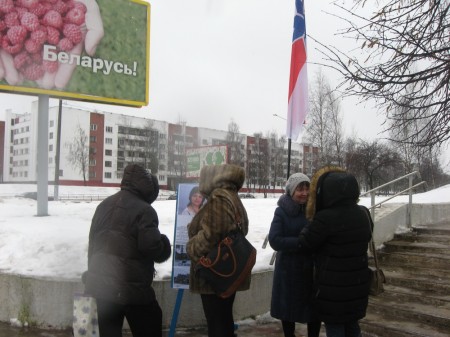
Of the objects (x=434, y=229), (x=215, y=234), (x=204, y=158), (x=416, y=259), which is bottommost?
(x=416, y=259)

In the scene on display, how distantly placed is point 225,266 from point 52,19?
7.13 metres

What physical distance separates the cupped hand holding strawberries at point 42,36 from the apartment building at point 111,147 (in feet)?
200

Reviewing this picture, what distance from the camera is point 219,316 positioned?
3.13m

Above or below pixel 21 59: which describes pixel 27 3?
above

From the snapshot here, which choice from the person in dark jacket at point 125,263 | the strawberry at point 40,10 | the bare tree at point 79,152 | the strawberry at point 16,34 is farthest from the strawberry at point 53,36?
the bare tree at point 79,152

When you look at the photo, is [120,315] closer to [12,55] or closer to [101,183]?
[12,55]

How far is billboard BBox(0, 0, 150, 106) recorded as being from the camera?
808 centimetres

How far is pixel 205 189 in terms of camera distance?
331 centimetres

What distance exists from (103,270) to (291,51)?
5077mm

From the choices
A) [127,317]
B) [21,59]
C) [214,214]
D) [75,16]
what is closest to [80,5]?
[75,16]

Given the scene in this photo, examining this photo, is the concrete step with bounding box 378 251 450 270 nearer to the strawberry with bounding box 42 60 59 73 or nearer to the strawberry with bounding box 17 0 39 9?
the strawberry with bounding box 42 60 59 73

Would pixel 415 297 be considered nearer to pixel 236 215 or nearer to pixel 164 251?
pixel 236 215

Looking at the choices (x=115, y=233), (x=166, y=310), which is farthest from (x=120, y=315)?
(x=166, y=310)

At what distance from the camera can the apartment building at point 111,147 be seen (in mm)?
70125
